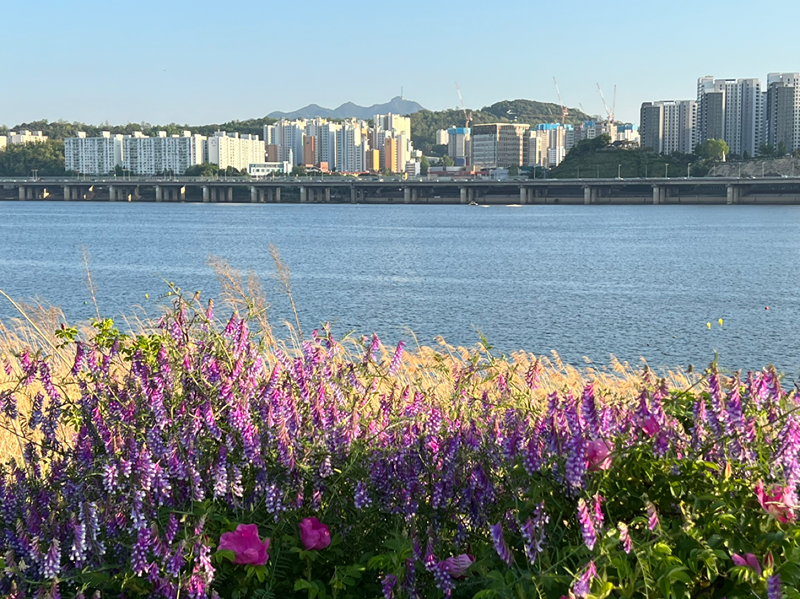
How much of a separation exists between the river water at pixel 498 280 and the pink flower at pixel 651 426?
13.9 ft

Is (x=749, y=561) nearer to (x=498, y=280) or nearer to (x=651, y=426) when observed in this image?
(x=651, y=426)

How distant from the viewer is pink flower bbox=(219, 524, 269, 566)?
116 inches

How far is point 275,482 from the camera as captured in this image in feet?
11.0

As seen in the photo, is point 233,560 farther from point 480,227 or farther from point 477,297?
point 480,227

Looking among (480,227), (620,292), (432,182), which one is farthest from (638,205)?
(620,292)

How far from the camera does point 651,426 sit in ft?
10.0

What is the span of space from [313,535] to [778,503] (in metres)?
1.43

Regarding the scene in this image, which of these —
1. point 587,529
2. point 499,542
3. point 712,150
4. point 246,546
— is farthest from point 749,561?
point 712,150

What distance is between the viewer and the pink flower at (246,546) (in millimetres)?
2939

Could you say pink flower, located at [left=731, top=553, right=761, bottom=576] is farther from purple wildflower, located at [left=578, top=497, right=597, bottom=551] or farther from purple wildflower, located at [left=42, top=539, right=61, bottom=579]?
purple wildflower, located at [left=42, top=539, right=61, bottom=579]

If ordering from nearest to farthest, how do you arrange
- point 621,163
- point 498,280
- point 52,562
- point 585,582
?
point 585,582
point 52,562
point 498,280
point 621,163

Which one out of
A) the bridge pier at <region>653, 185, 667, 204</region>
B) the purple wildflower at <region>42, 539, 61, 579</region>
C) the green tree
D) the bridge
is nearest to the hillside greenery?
the green tree

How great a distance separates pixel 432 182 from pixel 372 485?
159557 mm

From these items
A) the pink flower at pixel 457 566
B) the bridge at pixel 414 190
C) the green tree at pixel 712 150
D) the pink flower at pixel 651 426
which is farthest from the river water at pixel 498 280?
the green tree at pixel 712 150
